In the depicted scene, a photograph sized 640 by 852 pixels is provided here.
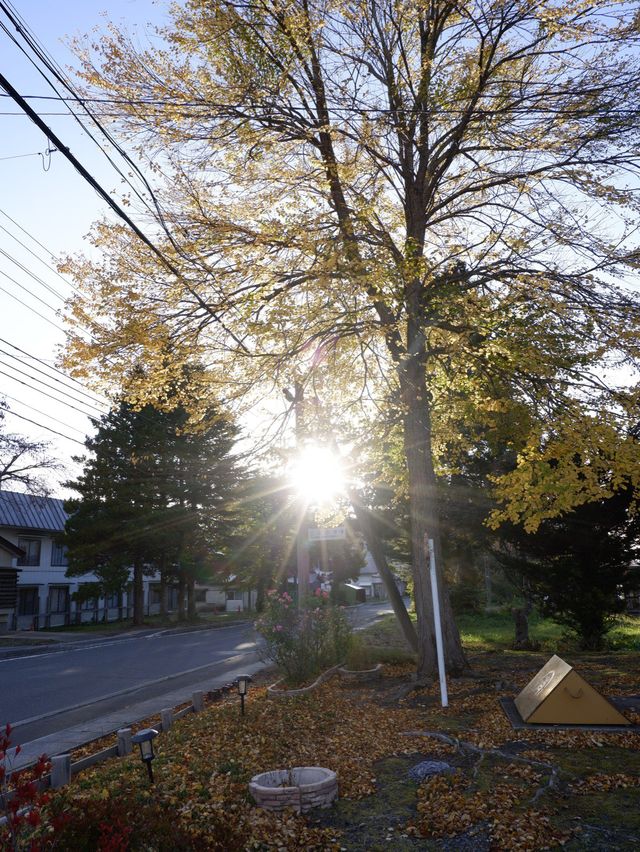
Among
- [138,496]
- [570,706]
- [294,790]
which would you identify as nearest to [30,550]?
[138,496]

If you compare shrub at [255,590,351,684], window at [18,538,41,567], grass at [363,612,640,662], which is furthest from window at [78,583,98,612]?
shrub at [255,590,351,684]

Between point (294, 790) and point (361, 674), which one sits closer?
point (294, 790)

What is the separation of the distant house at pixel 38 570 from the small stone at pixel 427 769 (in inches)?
1388

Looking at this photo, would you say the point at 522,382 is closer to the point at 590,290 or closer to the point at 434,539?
the point at 590,290

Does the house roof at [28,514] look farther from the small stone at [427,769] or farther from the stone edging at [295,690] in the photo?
the small stone at [427,769]

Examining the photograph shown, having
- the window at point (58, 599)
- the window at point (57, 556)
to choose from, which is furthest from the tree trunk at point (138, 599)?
the window at point (58, 599)

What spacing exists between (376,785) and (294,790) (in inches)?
41.6

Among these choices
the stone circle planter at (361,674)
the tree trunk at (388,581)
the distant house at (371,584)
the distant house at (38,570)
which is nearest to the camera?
the stone circle planter at (361,674)

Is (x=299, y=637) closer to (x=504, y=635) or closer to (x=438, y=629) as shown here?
(x=438, y=629)

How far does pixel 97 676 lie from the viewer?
16.5m

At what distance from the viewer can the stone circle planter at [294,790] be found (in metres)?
5.50

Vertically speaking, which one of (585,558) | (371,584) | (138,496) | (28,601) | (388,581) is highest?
(138,496)

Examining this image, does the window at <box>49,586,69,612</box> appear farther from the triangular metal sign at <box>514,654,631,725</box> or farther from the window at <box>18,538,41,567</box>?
the triangular metal sign at <box>514,654,631,725</box>

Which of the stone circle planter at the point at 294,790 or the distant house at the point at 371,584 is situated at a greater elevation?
the distant house at the point at 371,584
